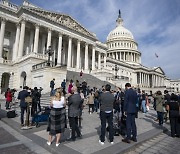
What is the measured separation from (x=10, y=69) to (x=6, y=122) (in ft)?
81.1

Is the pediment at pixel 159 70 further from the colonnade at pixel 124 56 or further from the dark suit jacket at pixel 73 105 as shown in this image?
the dark suit jacket at pixel 73 105

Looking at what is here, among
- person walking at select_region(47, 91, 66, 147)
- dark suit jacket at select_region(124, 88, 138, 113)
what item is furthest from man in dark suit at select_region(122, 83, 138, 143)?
person walking at select_region(47, 91, 66, 147)

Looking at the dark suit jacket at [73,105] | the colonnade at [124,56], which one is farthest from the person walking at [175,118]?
the colonnade at [124,56]

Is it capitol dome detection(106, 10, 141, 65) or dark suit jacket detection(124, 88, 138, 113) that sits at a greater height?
capitol dome detection(106, 10, 141, 65)

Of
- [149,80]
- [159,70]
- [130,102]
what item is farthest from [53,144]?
[159,70]

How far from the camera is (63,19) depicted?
4219 centimetres

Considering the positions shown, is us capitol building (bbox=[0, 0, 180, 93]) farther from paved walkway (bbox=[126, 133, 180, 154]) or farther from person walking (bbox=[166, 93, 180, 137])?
paved walkway (bbox=[126, 133, 180, 154])

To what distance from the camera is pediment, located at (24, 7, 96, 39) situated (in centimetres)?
3522

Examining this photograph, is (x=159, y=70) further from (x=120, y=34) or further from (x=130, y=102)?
(x=130, y=102)

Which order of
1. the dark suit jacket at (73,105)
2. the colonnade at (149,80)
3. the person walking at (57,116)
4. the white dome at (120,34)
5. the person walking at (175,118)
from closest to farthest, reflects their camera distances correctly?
1. the person walking at (57,116)
2. the dark suit jacket at (73,105)
3. the person walking at (175,118)
4. the colonnade at (149,80)
5. the white dome at (120,34)

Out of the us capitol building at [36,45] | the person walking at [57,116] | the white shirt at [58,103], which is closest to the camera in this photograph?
the person walking at [57,116]

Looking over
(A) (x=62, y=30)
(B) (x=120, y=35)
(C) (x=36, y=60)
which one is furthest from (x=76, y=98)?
(B) (x=120, y=35)

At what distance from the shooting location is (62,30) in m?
39.7

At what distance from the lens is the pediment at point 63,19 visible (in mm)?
35219
